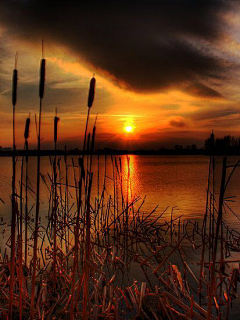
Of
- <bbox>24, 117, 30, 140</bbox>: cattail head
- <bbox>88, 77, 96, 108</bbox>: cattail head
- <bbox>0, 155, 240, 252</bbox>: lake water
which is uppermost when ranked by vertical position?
<bbox>88, 77, 96, 108</bbox>: cattail head

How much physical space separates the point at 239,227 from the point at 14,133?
11.1 meters

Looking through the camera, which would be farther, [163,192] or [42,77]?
[163,192]

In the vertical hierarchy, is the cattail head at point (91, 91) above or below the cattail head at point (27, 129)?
above

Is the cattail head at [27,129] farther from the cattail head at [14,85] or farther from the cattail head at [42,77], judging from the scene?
the cattail head at [42,77]

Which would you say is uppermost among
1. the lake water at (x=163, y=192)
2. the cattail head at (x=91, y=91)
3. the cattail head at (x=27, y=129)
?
the cattail head at (x=91, y=91)

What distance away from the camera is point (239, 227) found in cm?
1239

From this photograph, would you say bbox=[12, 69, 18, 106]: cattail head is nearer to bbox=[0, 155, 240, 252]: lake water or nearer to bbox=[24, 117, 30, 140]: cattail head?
bbox=[24, 117, 30, 140]: cattail head

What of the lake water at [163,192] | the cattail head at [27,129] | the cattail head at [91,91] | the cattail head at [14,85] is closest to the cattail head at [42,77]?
the cattail head at [14,85]

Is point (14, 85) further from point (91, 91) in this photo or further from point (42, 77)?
point (91, 91)

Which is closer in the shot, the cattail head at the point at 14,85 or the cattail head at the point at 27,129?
the cattail head at the point at 14,85

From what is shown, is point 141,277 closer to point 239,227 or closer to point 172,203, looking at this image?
point 239,227

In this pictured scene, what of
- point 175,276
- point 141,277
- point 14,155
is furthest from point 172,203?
point 14,155

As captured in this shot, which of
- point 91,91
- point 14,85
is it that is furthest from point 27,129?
point 91,91

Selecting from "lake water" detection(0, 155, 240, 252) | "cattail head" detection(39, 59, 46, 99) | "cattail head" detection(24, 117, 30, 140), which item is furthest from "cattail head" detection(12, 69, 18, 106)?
"lake water" detection(0, 155, 240, 252)
